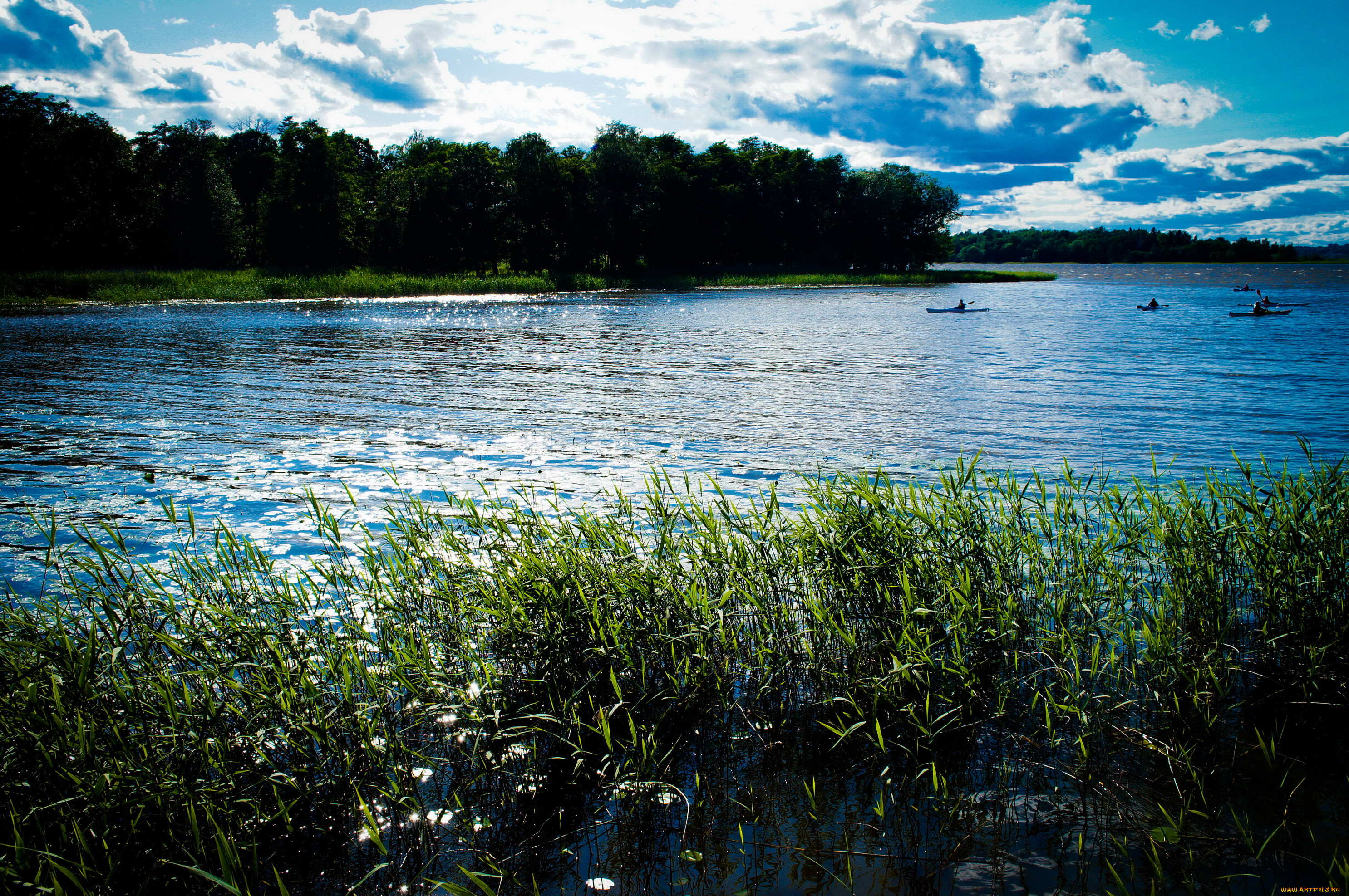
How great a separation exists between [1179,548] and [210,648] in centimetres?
623

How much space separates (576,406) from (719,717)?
1175 centimetres

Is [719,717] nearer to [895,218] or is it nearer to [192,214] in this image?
[192,214]

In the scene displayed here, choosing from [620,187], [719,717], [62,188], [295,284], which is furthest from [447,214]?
[719,717]

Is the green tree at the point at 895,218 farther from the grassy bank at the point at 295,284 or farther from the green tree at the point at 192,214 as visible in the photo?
the green tree at the point at 192,214

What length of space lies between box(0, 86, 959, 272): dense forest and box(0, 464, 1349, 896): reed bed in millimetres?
76468

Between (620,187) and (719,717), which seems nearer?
(719,717)

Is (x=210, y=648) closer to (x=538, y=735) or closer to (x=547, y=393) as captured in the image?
(x=538, y=735)

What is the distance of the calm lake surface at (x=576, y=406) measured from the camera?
→ 9602mm

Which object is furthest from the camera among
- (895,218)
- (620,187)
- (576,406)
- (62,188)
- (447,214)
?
(895,218)

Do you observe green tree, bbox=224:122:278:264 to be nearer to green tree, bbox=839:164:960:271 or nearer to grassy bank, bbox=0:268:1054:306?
grassy bank, bbox=0:268:1054:306

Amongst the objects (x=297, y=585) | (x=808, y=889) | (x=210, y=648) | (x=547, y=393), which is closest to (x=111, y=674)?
(x=210, y=648)

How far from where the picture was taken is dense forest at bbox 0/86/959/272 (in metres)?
66.8

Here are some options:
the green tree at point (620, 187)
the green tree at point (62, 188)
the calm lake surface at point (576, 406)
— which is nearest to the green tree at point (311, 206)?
the green tree at point (62, 188)

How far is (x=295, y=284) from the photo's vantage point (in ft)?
182
